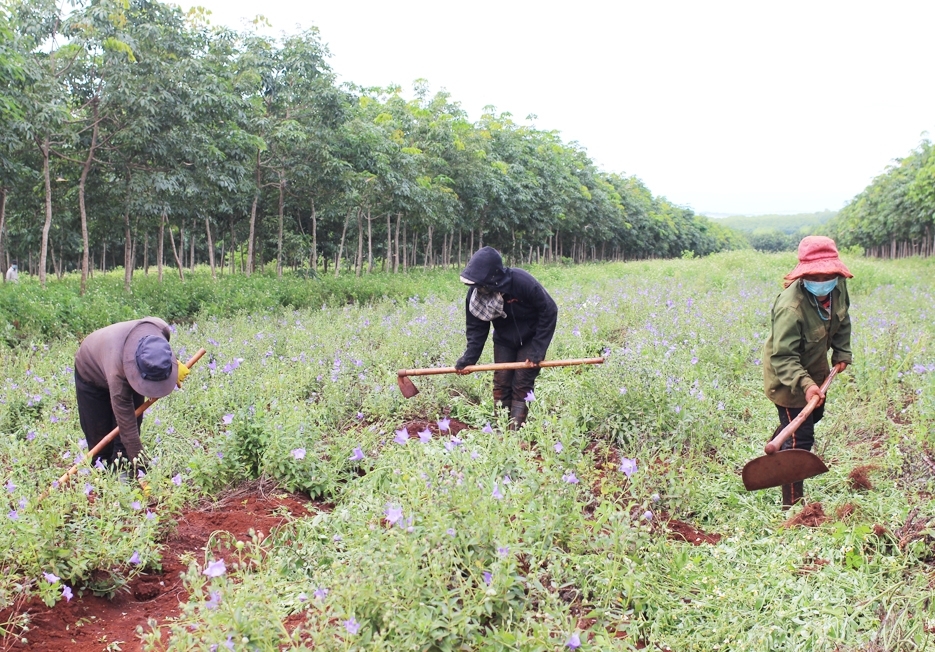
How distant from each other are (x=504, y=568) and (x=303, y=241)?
20.1 meters

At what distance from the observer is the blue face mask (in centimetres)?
368

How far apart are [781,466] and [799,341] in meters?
0.79

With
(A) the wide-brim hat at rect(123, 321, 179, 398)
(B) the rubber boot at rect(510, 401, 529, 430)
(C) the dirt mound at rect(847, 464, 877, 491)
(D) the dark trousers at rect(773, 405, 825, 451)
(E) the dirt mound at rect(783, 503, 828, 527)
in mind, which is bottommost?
(E) the dirt mound at rect(783, 503, 828, 527)

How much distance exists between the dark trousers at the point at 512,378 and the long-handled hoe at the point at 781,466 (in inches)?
69.1

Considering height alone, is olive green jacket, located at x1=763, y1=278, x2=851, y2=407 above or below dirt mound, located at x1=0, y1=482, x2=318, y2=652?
above

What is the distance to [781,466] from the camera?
341cm

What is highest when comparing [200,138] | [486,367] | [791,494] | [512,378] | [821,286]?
[200,138]

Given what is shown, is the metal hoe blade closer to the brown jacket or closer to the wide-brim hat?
the wide-brim hat

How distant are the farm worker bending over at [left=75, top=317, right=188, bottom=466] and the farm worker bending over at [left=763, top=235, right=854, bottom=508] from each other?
3.42m

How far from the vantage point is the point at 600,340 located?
298 inches

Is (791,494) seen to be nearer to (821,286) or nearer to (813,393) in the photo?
(813,393)

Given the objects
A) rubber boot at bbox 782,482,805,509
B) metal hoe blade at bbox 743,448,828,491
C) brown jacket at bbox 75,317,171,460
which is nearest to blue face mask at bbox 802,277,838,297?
metal hoe blade at bbox 743,448,828,491

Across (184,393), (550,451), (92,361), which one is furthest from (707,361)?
(92,361)

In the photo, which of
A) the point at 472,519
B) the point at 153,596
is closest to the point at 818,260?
the point at 472,519
